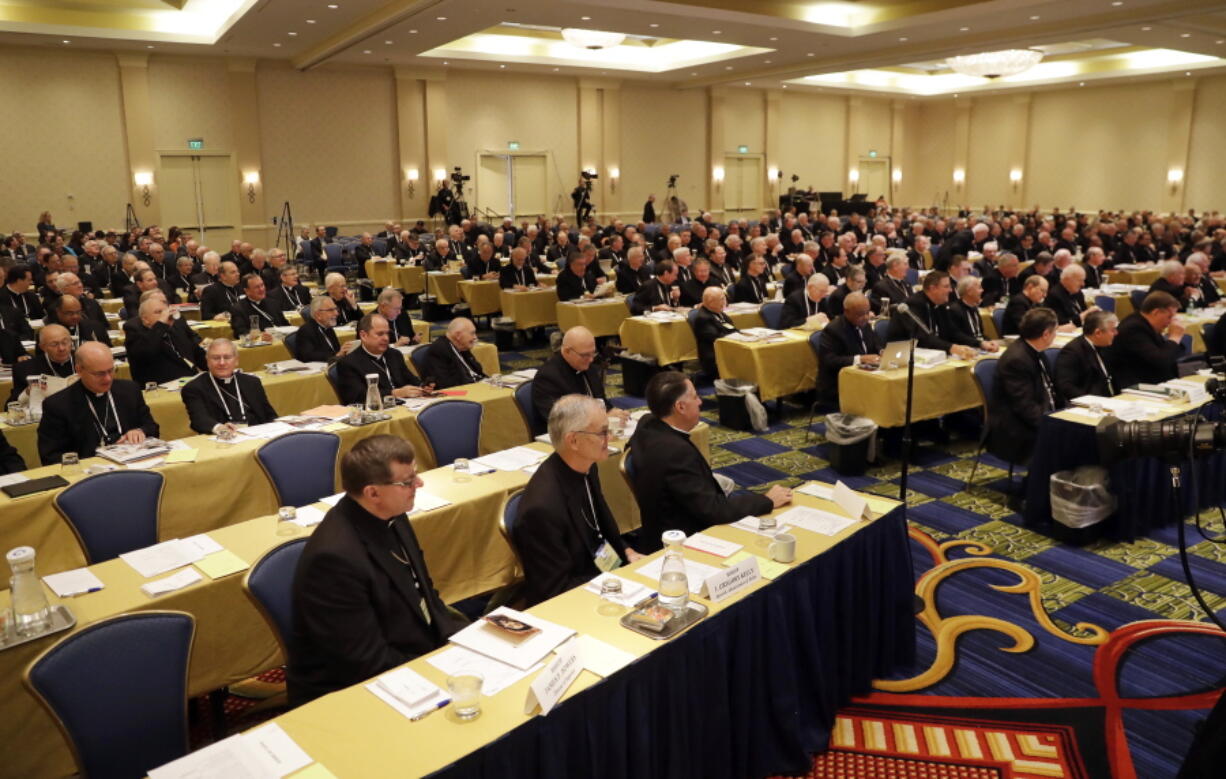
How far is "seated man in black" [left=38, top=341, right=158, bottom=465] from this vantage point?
503 centimetres

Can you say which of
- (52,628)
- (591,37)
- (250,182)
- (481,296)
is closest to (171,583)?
(52,628)

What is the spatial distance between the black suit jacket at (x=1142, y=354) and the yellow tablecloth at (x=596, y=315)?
5.13 metres

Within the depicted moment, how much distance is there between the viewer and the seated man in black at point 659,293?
9922mm

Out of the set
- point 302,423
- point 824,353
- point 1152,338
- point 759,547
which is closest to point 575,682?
point 759,547

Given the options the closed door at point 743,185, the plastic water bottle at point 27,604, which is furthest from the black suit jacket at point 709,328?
the closed door at point 743,185

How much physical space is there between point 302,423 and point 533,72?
1810 cm

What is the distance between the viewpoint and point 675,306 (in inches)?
392

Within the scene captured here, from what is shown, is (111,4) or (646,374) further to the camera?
(111,4)

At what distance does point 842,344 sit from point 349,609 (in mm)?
5341

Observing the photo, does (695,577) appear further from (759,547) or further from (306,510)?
(306,510)

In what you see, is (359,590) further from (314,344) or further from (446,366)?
(314,344)

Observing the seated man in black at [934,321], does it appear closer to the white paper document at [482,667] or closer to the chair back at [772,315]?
the chair back at [772,315]

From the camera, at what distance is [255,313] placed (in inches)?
356

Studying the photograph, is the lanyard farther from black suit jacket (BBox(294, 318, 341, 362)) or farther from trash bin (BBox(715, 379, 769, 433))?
trash bin (BBox(715, 379, 769, 433))
